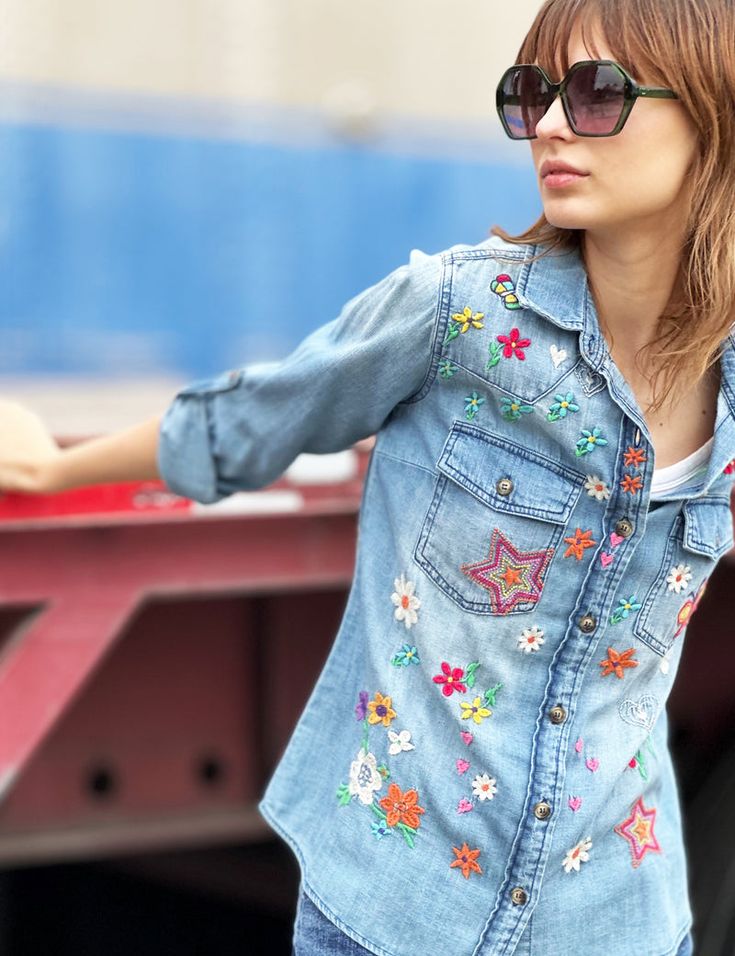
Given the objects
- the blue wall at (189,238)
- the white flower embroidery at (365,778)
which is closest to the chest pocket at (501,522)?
the white flower embroidery at (365,778)

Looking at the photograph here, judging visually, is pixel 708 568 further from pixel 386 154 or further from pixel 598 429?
pixel 386 154

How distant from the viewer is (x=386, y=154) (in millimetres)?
3037

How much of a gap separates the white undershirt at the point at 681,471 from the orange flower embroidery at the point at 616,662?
6.7 inches

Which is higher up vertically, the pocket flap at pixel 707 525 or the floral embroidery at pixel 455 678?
the pocket flap at pixel 707 525

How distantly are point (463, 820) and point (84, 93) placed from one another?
199cm

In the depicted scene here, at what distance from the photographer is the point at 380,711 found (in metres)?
1.29

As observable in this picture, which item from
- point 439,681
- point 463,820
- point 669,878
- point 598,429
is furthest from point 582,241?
point 669,878

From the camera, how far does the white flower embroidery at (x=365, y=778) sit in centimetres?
130

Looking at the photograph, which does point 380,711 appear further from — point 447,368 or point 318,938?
point 447,368

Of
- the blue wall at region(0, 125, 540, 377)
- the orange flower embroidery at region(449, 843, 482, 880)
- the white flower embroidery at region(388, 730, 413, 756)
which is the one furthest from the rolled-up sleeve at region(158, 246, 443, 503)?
the blue wall at region(0, 125, 540, 377)

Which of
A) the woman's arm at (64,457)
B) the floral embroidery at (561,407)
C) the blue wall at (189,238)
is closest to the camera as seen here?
the floral embroidery at (561,407)

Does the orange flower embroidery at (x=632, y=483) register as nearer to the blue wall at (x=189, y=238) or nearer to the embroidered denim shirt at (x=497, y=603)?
the embroidered denim shirt at (x=497, y=603)

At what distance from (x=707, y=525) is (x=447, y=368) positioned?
33cm

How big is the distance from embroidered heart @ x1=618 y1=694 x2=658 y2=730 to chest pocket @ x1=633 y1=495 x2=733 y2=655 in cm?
6
